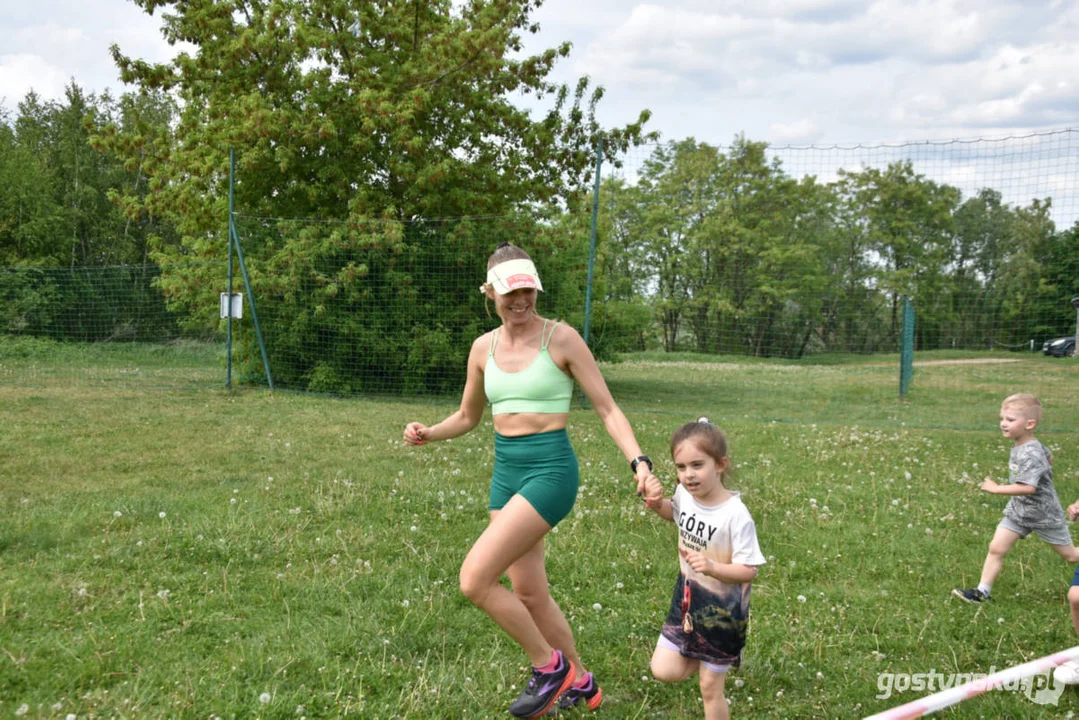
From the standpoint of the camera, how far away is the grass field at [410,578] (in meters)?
3.98

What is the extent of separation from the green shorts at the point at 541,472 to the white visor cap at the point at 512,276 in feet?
2.25

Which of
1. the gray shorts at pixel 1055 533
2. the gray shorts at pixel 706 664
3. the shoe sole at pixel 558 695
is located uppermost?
the gray shorts at pixel 1055 533

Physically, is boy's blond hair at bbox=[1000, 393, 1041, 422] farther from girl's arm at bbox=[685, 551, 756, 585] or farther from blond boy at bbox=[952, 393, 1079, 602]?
girl's arm at bbox=[685, 551, 756, 585]

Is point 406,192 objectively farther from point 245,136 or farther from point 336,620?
point 336,620

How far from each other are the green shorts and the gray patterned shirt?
126 inches

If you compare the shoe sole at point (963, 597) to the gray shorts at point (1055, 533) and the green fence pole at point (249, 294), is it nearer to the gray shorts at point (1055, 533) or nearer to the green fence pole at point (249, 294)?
the gray shorts at point (1055, 533)

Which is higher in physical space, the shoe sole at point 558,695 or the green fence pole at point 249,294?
the green fence pole at point 249,294

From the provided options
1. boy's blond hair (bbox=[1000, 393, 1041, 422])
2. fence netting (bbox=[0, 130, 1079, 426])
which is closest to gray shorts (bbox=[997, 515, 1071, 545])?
→ boy's blond hair (bbox=[1000, 393, 1041, 422])

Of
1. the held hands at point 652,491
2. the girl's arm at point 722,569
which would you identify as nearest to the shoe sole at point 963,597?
the girl's arm at point 722,569

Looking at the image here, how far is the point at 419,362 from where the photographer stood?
16562 millimetres

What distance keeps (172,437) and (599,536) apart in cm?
657

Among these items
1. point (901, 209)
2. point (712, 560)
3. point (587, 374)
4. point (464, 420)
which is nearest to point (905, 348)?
point (464, 420)

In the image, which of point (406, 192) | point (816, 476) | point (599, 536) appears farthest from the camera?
point (406, 192)


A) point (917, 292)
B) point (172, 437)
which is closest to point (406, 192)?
point (172, 437)
